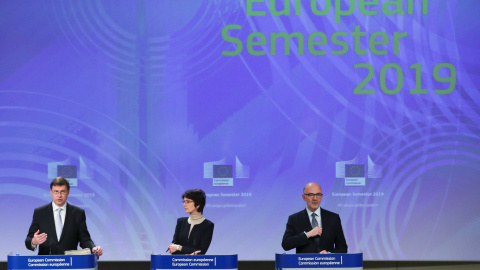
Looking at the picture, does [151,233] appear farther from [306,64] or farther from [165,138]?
[306,64]

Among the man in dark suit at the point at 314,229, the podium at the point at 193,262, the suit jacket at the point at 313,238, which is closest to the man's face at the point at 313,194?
the man in dark suit at the point at 314,229

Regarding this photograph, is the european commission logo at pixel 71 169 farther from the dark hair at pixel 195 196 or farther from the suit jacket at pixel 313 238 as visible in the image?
the suit jacket at pixel 313 238

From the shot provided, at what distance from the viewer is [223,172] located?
29.2ft

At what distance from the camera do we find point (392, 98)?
8.91 metres

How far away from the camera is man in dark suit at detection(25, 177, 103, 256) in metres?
6.29

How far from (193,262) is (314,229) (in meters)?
1.03

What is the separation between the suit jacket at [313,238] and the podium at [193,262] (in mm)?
714

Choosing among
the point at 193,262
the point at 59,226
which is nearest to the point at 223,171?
the point at 59,226

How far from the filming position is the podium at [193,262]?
594 cm

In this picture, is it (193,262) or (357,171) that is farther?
(357,171)

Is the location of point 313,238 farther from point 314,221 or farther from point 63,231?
point 63,231

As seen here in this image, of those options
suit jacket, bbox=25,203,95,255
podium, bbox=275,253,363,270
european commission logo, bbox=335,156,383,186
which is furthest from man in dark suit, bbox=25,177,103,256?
european commission logo, bbox=335,156,383,186

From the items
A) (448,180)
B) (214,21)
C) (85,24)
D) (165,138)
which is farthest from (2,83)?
(448,180)

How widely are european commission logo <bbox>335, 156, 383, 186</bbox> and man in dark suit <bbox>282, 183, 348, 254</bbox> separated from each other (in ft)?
7.62
